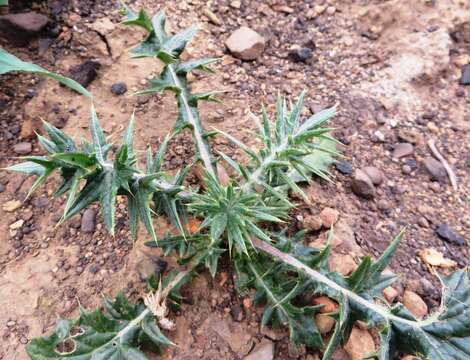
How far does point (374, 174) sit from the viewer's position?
2.57m

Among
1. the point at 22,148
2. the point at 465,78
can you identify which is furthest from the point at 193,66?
the point at 465,78

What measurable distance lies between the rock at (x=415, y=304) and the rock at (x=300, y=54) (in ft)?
5.77

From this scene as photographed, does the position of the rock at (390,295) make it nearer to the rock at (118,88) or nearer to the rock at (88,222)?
the rock at (88,222)

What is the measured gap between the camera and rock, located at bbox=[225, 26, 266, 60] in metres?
3.09

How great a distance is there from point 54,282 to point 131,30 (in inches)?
72.2

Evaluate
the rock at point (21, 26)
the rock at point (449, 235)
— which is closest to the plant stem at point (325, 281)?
the rock at point (449, 235)

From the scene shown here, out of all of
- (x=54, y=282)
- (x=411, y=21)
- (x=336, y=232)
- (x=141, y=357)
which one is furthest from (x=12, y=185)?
(x=411, y=21)

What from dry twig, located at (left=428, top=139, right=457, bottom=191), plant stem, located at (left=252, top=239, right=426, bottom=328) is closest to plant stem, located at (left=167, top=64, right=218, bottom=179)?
plant stem, located at (left=252, top=239, right=426, bottom=328)

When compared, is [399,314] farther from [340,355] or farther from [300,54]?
[300,54]

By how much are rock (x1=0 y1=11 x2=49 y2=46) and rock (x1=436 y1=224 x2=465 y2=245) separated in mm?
2835

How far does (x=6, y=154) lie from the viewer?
2.62 meters

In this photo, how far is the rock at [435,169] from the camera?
8.61 ft

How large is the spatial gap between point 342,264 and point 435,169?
0.96 m

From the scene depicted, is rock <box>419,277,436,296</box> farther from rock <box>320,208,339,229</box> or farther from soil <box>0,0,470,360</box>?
rock <box>320,208,339,229</box>
